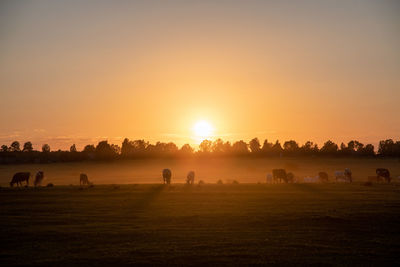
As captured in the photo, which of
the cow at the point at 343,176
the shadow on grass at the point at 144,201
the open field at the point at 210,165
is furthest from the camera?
the open field at the point at 210,165

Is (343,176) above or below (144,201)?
above

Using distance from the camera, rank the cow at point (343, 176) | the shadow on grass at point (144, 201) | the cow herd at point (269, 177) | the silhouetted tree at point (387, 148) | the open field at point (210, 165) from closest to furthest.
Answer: the shadow on grass at point (144, 201)
the cow herd at point (269, 177)
the cow at point (343, 176)
the open field at point (210, 165)
the silhouetted tree at point (387, 148)

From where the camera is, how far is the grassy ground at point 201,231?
15.4 meters

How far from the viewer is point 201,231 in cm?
2005

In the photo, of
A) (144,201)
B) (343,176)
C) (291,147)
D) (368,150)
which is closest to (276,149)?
(291,147)

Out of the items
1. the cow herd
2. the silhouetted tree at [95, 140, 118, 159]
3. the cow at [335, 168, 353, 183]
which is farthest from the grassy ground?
the silhouetted tree at [95, 140, 118, 159]

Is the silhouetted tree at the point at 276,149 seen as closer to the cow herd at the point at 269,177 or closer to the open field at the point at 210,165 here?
the open field at the point at 210,165

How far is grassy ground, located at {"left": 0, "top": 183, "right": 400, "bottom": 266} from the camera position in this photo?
1541 centimetres

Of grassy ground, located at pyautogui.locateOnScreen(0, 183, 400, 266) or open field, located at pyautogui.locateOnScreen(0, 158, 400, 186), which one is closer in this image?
grassy ground, located at pyautogui.locateOnScreen(0, 183, 400, 266)

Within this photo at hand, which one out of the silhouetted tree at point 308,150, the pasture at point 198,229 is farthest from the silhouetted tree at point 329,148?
the pasture at point 198,229

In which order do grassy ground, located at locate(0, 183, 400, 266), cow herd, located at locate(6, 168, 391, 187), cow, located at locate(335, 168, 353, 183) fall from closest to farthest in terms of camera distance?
grassy ground, located at locate(0, 183, 400, 266) → cow herd, located at locate(6, 168, 391, 187) → cow, located at locate(335, 168, 353, 183)

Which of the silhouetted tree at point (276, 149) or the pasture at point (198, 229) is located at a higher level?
the silhouetted tree at point (276, 149)

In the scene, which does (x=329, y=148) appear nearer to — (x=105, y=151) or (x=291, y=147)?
(x=291, y=147)

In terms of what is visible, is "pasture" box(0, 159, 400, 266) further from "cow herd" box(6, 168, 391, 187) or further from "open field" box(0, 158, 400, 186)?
"open field" box(0, 158, 400, 186)
